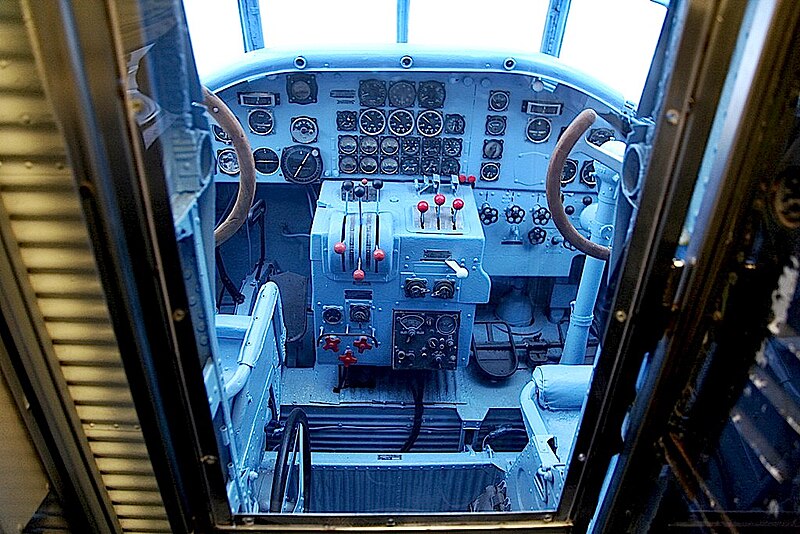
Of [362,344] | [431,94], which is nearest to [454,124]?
[431,94]

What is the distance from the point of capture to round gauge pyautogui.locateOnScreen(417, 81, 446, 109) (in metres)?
4.43

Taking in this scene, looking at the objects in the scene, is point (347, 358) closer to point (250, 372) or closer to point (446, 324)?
point (446, 324)

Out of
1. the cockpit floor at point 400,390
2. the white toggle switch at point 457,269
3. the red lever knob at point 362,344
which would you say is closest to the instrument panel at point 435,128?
the white toggle switch at point 457,269

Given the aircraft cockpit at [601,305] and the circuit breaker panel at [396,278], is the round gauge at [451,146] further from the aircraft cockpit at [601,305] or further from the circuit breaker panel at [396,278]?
the aircraft cockpit at [601,305]

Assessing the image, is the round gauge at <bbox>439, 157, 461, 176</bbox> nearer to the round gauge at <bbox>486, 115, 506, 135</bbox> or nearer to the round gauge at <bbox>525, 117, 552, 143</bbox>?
the round gauge at <bbox>486, 115, 506, 135</bbox>

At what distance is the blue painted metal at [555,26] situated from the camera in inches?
176

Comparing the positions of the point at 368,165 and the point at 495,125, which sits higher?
the point at 495,125

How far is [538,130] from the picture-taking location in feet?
15.2

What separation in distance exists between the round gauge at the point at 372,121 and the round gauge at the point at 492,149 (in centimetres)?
86

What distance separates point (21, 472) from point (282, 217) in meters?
4.35

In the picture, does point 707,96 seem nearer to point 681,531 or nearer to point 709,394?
point 709,394

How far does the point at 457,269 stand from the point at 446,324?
0.51 m

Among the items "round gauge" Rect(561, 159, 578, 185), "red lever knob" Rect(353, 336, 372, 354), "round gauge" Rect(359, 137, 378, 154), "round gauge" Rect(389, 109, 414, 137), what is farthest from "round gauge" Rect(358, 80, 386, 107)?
"red lever knob" Rect(353, 336, 372, 354)

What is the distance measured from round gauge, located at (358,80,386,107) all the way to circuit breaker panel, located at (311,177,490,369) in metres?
0.73
